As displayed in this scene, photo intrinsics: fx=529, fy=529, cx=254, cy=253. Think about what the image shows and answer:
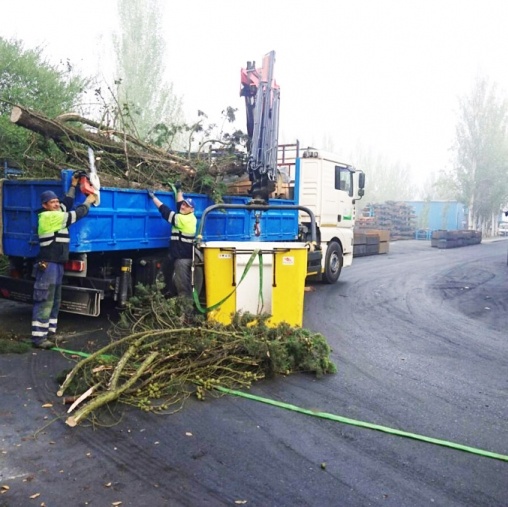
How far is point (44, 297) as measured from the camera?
245 inches

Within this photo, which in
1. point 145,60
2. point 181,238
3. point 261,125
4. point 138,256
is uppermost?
point 145,60

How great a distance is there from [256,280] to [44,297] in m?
2.54

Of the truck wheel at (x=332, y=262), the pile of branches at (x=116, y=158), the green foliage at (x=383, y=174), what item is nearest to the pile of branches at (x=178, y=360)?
the pile of branches at (x=116, y=158)

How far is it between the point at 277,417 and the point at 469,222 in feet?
146

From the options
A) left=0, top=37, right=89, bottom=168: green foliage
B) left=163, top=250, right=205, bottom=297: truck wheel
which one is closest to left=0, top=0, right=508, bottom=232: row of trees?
left=0, top=37, right=89, bottom=168: green foliage

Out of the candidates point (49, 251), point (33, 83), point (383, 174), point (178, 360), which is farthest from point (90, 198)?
point (383, 174)

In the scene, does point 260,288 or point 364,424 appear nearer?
point 364,424

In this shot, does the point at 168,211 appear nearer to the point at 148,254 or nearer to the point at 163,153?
the point at 148,254

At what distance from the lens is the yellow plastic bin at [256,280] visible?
6.60 m

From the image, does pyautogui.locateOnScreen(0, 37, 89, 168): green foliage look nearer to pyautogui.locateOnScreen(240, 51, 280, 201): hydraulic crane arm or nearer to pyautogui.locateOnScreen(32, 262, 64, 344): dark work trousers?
pyautogui.locateOnScreen(240, 51, 280, 201): hydraulic crane arm

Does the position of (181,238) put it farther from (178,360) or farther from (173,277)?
(178,360)

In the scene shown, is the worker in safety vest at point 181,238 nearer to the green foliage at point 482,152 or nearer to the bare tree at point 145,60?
the bare tree at point 145,60

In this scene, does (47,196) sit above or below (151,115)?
below

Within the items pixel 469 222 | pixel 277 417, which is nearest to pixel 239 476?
pixel 277 417
